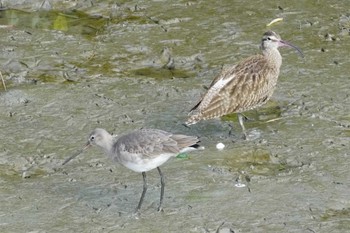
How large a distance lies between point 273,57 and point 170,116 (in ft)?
4.39

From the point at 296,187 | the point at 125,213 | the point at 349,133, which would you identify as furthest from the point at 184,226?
the point at 349,133

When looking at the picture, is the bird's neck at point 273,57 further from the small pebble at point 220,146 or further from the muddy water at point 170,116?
the small pebble at point 220,146

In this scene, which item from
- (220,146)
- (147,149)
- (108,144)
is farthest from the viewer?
(220,146)

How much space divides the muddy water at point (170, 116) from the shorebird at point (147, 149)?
0.46m

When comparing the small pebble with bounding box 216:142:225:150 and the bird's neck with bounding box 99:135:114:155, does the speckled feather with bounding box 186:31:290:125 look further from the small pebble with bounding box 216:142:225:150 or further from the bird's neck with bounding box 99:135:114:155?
the bird's neck with bounding box 99:135:114:155

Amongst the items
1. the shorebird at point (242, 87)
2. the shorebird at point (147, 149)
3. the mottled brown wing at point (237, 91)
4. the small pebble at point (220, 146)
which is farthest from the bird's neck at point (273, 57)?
the shorebird at point (147, 149)

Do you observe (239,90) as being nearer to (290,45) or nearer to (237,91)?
(237,91)

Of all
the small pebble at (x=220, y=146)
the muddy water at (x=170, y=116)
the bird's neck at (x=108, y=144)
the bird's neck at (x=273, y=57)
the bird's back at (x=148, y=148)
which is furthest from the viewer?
the bird's neck at (x=273, y=57)

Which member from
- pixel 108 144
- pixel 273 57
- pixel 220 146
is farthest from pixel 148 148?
pixel 273 57

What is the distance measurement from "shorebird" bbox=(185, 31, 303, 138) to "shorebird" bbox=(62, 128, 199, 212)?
1466mm

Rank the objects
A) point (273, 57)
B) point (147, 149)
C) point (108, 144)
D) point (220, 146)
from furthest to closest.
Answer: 1. point (273, 57)
2. point (220, 146)
3. point (108, 144)
4. point (147, 149)

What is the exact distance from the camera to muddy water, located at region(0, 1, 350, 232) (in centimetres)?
900

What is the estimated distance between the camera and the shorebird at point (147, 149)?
8836 mm

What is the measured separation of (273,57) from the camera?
11148mm
